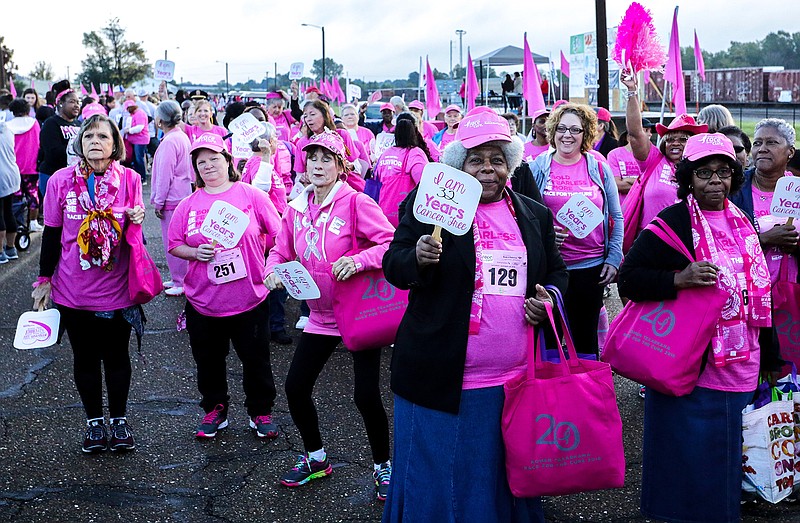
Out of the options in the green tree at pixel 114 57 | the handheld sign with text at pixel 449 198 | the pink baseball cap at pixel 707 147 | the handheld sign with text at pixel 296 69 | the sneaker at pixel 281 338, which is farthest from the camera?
the green tree at pixel 114 57

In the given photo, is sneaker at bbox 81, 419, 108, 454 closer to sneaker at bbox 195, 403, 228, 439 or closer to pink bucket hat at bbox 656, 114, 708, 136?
sneaker at bbox 195, 403, 228, 439

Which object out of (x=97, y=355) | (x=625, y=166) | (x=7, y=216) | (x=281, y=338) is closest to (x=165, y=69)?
(x=7, y=216)

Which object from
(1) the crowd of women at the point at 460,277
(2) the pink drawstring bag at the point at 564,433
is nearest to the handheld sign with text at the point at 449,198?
(1) the crowd of women at the point at 460,277

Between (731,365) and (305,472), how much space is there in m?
2.32

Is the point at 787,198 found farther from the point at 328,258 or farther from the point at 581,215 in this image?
the point at 328,258

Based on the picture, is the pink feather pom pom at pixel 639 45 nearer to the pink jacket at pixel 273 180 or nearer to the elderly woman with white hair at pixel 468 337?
the pink jacket at pixel 273 180

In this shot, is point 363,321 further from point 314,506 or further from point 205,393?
point 205,393

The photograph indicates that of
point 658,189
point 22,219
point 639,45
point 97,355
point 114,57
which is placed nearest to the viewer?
point 97,355

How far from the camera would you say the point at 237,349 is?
18.6 feet

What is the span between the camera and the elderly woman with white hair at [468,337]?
334 cm

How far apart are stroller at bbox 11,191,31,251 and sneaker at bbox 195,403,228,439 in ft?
26.4

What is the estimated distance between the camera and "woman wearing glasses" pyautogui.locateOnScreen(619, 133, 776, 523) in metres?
3.99

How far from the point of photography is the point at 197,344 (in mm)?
5605

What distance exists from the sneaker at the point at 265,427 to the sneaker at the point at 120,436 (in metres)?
0.75
